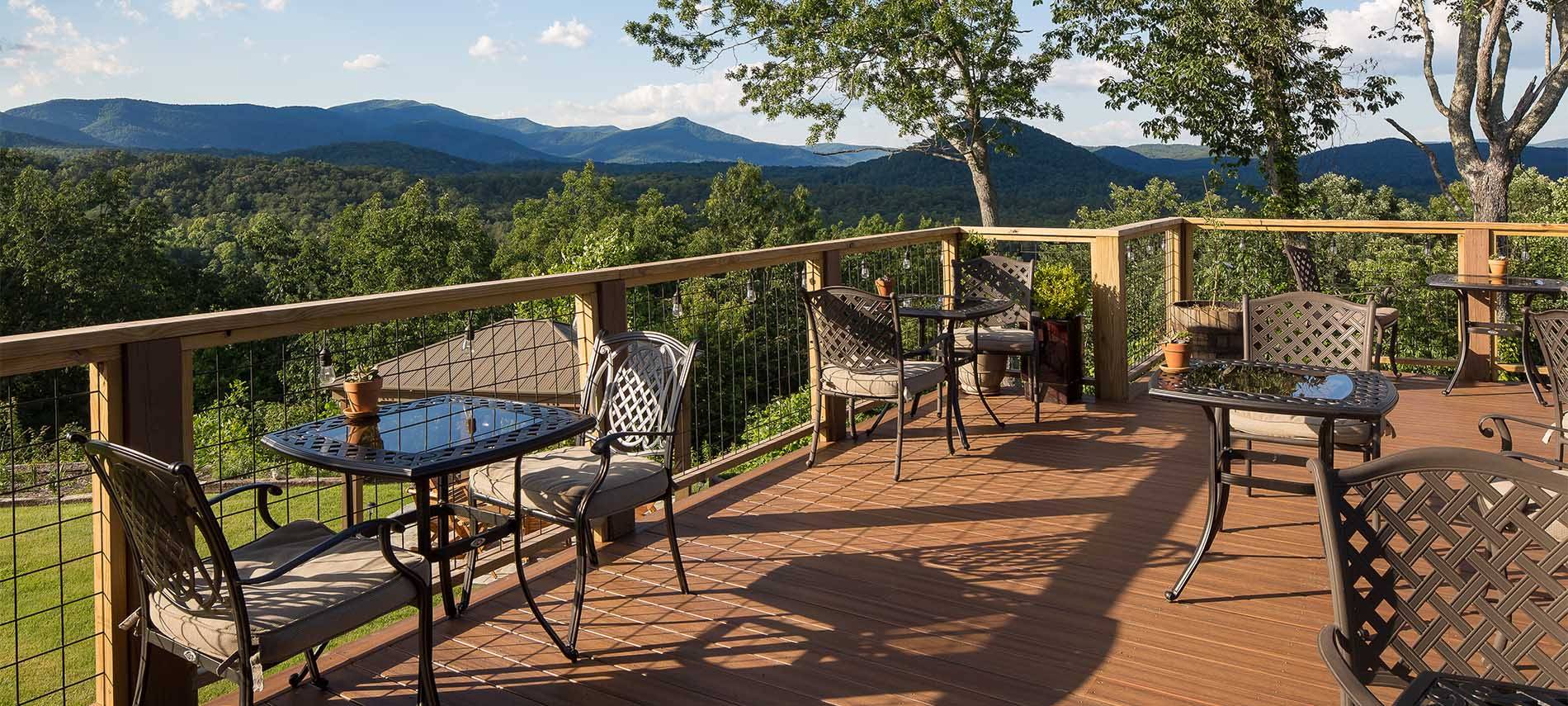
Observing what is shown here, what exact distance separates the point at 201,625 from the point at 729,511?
2420mm

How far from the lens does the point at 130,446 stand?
8.46 ft

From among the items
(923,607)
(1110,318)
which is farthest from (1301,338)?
(1110,318)

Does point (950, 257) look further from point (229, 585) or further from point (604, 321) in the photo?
point (229, 585)

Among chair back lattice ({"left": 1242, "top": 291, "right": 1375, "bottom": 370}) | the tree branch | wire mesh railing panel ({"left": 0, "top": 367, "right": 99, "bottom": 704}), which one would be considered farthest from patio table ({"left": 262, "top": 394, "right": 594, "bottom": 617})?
the tree branch

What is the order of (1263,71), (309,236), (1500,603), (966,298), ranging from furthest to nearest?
(309,236) < (1263,71) < (966,298) < (1500,603)

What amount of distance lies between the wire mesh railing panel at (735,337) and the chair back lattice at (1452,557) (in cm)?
208

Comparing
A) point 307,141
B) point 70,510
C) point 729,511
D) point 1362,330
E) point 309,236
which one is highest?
point 307,141

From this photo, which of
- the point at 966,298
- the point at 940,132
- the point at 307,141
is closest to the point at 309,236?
the point at 307,141

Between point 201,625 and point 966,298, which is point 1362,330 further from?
point 201,625

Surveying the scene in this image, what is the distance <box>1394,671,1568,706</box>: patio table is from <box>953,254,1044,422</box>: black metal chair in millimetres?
4543

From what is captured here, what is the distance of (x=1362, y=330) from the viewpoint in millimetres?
4023

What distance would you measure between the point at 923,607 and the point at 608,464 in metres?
1.08

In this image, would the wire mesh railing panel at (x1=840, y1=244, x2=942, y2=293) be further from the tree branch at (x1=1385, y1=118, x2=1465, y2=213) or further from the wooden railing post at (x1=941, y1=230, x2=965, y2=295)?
the tree branch at (x1=1385, y1=118, x2=1465, y2=213)

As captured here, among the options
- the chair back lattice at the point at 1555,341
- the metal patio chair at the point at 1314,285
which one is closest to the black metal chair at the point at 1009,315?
the metal patio chair at the point at 1314,285
